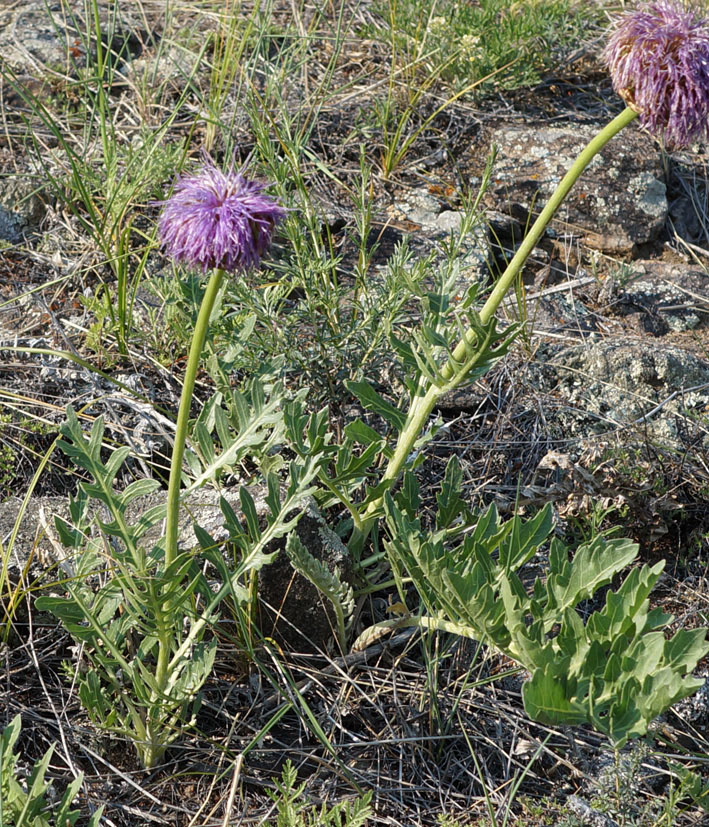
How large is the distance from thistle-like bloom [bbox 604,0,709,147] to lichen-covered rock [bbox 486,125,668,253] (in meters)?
2.10

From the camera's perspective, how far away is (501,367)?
3424mm

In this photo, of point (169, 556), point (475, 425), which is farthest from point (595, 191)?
point (169, 556)

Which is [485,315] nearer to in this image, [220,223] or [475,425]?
[220,223]

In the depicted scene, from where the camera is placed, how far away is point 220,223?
70.0 inches

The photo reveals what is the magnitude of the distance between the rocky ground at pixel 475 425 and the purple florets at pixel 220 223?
1.10 meters

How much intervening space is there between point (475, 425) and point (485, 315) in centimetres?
121

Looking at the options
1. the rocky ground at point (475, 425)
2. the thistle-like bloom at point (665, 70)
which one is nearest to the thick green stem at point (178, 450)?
the rocky ground at point (475, 425)

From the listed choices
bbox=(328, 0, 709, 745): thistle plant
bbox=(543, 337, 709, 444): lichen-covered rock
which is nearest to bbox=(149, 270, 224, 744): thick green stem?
bbox=(328, 0, 709, 745): thistle plant

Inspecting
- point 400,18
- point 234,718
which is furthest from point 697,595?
point 400,18

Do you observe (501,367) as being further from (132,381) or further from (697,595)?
(132,381)

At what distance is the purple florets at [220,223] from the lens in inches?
69.7

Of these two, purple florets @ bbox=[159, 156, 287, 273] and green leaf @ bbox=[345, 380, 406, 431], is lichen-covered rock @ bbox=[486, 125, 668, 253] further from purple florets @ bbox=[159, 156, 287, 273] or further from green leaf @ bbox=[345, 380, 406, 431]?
purple florets @ bbox=[159, 156, 287, 273]

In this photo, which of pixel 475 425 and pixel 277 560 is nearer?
pixel 277 560

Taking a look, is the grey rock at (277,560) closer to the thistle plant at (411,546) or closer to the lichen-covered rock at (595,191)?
the thistle plant at (411,546)
